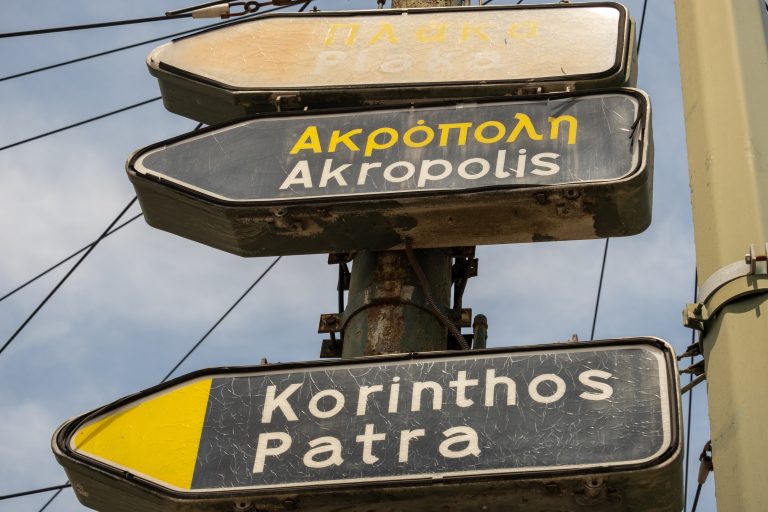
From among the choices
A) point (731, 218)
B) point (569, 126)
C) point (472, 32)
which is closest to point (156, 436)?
point (569, 126)

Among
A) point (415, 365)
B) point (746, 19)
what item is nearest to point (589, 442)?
point (415, 365)

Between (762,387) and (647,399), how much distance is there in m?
0.97

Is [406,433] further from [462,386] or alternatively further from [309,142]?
[309,142]

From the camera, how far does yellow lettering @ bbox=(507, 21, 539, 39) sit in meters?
5.81

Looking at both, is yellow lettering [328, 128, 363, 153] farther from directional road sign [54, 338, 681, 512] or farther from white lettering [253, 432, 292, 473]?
white lettering [253, 432, 292, 473]

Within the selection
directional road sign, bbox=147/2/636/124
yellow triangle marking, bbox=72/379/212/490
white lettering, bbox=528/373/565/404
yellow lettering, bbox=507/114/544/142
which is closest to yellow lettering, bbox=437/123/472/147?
yellow lettering, bbox=507/114/544/142

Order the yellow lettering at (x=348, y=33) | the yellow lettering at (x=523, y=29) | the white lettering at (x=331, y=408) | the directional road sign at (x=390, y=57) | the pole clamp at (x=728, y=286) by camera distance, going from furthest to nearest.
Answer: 1. the yellow lettering at (x=348, y=33)
2. the yellow lettering at (x=523, y=29)
3. the directional road sign at (x=390, y=57)
4. the white lettering at (x=331, y=408)
5. the pole clamp at (x=728, y=286)

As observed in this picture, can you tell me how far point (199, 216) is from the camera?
5145mm

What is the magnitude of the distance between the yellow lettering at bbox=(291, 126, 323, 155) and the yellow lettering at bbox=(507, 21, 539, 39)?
1.15 meters

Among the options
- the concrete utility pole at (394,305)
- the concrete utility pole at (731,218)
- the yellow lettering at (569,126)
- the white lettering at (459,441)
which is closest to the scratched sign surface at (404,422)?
the white lettering at (459,441)

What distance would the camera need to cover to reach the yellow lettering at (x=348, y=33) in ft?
19.6

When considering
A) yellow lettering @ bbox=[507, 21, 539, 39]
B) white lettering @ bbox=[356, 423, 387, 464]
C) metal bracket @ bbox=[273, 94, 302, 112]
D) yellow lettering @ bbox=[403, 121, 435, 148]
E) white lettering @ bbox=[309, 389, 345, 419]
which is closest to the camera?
white lettering @ bbox=[356, 423, 387, 464]

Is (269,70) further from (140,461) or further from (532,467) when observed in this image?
(532,467)

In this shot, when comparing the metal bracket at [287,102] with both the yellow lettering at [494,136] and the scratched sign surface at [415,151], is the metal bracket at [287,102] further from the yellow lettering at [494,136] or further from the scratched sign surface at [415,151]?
the yellow lettering at [494,136]
